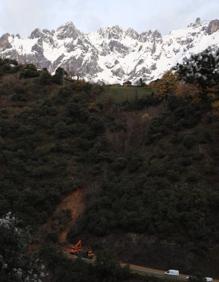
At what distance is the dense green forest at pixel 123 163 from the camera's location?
30.4 metres

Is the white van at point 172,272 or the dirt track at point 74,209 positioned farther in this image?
the dirt track at point 74,209

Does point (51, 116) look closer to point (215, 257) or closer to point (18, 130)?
point (18, 130)

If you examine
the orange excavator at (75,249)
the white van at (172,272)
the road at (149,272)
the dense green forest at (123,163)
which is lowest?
the orange excavator at (75,249)

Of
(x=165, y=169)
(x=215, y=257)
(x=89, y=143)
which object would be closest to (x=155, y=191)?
(x=165, y=169)

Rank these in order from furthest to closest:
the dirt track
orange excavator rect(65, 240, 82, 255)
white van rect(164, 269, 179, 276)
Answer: orange excavator rect(65, 240, 82, 255), the dirt track, white van rect(164, 269, 179, 276)

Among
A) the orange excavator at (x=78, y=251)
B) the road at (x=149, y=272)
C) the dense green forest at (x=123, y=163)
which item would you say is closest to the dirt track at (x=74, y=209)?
the road at (x=149, y=272)

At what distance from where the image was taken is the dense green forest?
3044 centimetres

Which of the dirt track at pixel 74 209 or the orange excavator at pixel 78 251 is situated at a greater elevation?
the dirt track at pixel 74 209

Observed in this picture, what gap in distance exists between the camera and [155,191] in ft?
112

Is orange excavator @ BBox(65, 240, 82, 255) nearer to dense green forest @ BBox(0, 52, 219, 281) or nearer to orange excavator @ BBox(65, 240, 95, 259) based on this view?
orange excavator @ BBox(65, 240, 95, 259)

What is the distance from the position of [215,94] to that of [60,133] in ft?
44.6

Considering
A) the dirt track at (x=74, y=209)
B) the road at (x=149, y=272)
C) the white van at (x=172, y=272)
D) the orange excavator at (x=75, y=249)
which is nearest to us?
the road at (x=149, y=272)

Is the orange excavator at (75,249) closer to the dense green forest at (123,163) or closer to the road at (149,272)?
the dense green forest at (123,163)

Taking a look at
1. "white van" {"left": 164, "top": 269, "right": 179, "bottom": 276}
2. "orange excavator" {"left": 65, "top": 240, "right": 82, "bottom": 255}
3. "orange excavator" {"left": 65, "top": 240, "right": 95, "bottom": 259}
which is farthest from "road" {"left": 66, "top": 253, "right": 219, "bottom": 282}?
"orange excavator" {"left": 65, "top": 240, "right": 82, "bottom": 255}
